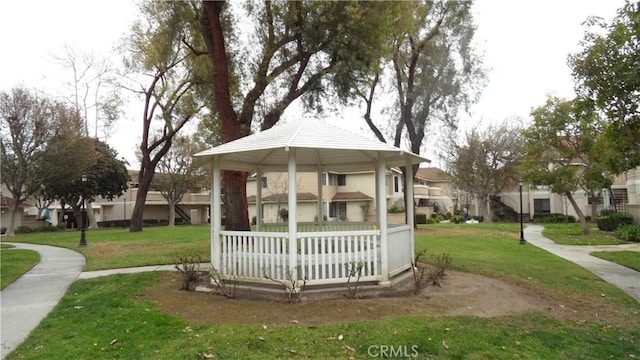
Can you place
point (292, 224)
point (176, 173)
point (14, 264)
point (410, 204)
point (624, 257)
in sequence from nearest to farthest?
1. point (292, 224)
2. point (410, 204)
3. point (14, 264)
4. point (624, 257)
5. point (176, 173)

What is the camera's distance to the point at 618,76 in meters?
9.59

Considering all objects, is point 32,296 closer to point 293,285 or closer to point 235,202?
point 235,202

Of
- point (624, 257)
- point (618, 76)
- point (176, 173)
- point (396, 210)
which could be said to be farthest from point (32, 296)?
point (176, 173)

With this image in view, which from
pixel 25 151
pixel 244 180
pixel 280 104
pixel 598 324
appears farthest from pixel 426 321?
pixel 25 151

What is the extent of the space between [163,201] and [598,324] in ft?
147

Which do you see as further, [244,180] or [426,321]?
[244,180]

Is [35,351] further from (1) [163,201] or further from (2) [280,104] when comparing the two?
(1) [163,201]

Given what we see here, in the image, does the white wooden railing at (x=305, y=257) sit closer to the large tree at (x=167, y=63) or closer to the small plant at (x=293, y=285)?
the small plant at (x=293, y=285)

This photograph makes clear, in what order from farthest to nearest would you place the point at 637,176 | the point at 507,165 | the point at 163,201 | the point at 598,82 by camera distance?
1. the point at 163,201
2. the point at 507,165
3. the point at 637,176
4. the point at 598,82

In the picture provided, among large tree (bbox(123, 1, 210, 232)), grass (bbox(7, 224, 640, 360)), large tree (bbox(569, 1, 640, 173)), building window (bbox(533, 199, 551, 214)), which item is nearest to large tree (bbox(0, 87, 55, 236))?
large tree (bbox(123, 1, 210, 232))

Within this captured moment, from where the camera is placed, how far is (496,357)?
481 cm

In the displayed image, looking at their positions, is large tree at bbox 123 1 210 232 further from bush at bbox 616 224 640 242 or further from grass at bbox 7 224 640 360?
bush at bbox 616 224 640 242

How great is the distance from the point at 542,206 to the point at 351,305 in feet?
134

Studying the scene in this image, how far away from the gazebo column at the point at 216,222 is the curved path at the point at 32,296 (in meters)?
2.94
